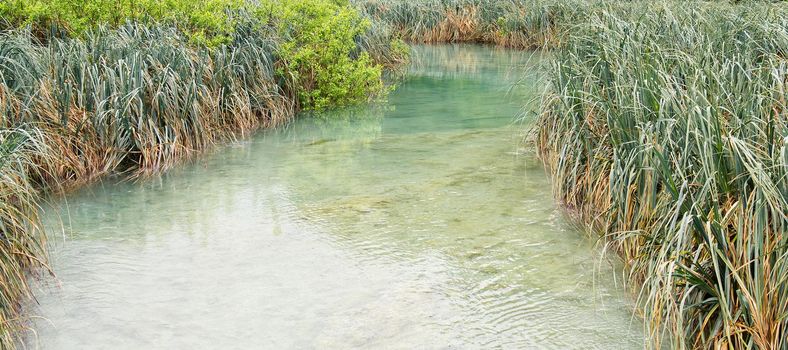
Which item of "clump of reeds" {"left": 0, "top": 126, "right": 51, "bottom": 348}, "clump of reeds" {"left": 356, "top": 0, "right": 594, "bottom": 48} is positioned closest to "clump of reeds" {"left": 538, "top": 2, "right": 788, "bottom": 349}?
"clump of reeds" {"left": 0, "top": 126, "right": 51, "bottom": 348}

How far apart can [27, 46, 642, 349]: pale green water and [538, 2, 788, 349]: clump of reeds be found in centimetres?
37

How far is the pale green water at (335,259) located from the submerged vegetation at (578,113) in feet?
0.92

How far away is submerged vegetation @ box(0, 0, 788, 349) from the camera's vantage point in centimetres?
327

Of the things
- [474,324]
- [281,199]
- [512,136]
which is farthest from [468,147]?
[474,324]

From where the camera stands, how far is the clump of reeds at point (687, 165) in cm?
312

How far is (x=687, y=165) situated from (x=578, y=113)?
1.77m

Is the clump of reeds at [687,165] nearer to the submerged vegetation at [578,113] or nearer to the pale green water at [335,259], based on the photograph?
the submerged vegetation at [578,113]

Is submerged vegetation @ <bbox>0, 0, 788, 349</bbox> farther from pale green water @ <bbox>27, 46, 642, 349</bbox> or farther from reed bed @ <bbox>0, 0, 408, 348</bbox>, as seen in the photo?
pale green water @ <bbox>27, 46, 642, 349</bbox>

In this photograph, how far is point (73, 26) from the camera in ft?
24.9

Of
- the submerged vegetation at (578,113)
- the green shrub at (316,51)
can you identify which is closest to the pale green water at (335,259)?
the submerged vegetation at (578,113)

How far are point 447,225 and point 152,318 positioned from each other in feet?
6.91

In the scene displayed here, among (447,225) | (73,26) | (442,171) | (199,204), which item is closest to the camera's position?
(447,225)

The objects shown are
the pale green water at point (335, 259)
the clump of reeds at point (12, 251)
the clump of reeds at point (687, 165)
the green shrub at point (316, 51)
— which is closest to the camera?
the clump of reeds at point (687, 165)

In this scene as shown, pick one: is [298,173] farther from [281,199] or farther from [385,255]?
[385,255]
